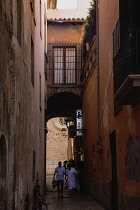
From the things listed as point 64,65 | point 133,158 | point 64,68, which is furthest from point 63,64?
point 133,158

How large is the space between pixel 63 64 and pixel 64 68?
0.24m

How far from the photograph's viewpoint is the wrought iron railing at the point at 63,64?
88.5 ft

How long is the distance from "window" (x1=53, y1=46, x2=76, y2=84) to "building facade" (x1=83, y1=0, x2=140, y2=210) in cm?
452

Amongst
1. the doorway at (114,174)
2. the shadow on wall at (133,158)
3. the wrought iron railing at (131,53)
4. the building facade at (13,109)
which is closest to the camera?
the building facade at (13,109)

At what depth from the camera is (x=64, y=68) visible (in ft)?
88.6

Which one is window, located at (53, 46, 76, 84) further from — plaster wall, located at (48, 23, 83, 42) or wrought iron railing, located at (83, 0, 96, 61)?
wrought iron railing, located at (83, 0, 96, 61)

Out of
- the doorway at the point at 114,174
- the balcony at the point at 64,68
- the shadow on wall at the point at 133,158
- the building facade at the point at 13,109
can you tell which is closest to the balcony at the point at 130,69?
the shadow on wall at the point at 133,158

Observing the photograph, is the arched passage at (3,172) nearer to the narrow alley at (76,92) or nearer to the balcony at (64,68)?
the narrow alley at (76,92)

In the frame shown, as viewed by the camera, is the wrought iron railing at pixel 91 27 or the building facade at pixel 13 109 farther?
the wrought iron railing at pixel 91 27

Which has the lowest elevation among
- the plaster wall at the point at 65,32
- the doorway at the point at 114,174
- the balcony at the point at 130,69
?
the doorway at the point at 114,174

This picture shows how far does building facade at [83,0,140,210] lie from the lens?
33.6 ft

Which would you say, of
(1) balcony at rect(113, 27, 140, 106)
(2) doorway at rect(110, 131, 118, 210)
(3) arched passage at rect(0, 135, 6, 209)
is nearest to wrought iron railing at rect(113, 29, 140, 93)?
(1) balcony at rect(113, 27, 140, 106)

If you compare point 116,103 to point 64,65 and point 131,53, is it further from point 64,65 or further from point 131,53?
point 64,65

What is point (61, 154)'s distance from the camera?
5281 cm
